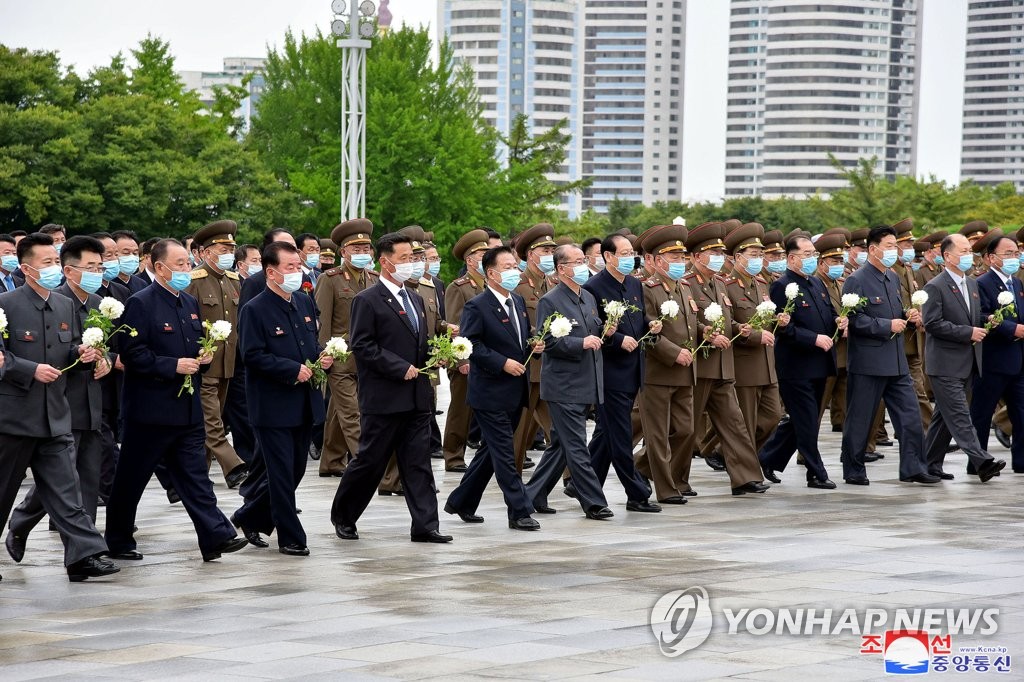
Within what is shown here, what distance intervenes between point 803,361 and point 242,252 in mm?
5076

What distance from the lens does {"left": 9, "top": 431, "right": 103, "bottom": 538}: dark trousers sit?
946 cm

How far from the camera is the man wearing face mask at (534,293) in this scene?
12.6 metres

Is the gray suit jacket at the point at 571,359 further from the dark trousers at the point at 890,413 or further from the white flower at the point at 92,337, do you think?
the white flower at the point at 92,337

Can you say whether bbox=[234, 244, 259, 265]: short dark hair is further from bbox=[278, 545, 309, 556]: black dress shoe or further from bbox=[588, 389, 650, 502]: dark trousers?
bbox=[278, 545, 309, 556]: black dress shoe

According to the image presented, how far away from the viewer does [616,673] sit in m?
6.38

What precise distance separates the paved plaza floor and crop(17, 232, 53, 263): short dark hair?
1840 millimetres

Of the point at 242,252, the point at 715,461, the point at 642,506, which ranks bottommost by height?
the point at 715,461

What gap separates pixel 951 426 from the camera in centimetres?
1338

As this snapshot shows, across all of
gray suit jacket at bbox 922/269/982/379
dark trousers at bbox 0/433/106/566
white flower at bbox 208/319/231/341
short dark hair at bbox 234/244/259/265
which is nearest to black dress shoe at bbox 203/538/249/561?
dark trousers at bbox 0/433/106/566

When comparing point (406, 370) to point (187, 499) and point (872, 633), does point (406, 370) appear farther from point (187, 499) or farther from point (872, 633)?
point (872, 633)

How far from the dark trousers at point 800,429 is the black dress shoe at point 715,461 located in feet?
3.55

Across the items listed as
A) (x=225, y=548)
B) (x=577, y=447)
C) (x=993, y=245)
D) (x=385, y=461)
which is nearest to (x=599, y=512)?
(x=577, y=447)

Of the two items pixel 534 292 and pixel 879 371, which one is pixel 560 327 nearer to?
pixel 879 371

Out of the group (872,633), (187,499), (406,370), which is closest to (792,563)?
(872,633)
